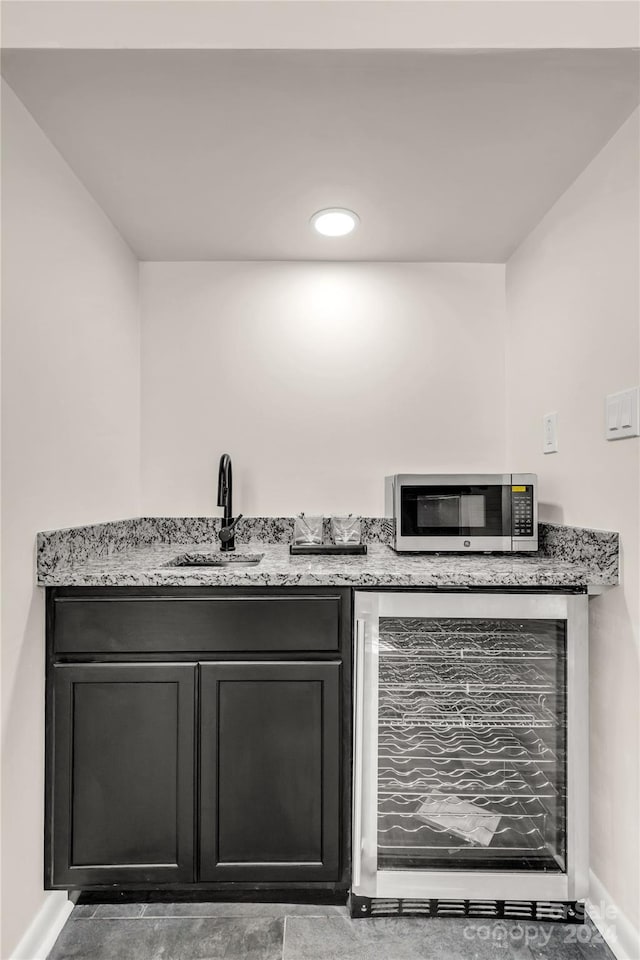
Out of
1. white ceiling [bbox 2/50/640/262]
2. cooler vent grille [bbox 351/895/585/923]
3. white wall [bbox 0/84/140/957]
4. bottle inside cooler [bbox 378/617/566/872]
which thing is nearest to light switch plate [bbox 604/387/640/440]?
bottle inside cooler [bbox 378/617/566/872]

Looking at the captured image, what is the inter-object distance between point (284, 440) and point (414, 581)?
1.03 m

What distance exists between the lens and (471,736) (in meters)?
1.62

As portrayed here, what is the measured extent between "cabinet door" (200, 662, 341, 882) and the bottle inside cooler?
0.18 meters

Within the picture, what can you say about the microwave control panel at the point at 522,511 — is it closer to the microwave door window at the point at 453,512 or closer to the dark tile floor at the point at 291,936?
the microwave door window at the point at 453,512

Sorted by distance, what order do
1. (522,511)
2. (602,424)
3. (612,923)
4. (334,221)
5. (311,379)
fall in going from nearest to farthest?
(612,923) → (602,424) → (522,511) → (334,221) → (311,379)

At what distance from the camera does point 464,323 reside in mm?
2350

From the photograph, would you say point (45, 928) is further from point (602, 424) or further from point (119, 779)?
point (602, 424)

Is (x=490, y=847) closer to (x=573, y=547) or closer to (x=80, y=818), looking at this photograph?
(x=573, y=547)

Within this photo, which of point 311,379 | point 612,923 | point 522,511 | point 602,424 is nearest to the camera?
point 612,923

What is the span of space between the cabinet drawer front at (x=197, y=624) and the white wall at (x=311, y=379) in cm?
82

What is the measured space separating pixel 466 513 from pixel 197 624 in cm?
97

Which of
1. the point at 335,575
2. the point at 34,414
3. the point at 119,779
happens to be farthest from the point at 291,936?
the point at 34,414

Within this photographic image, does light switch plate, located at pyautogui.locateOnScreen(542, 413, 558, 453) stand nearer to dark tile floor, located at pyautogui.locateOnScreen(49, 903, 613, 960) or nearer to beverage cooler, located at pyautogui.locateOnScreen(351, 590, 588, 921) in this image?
beverage cooler, located at pyautogui.locateOnScreen(351, 590, 588, 921)

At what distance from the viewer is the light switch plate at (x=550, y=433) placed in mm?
1892
